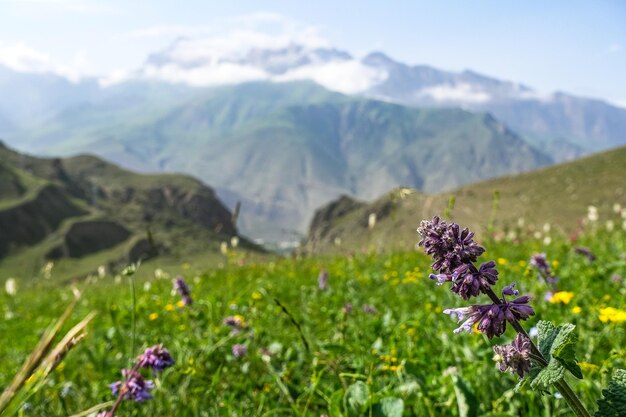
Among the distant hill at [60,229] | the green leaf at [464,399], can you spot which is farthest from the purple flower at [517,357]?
the distant hill at [60,229]

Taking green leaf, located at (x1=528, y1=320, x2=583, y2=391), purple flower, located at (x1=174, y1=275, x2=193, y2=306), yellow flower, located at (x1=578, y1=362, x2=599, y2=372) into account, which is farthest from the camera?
purple flower, located at (x1=174, y1=275, x2=193, y2=306)

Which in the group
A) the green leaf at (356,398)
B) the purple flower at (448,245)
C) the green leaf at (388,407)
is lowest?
the green leaf at (356,398)

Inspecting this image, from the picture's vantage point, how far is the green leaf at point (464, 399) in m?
3.12

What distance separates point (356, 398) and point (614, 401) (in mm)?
1617

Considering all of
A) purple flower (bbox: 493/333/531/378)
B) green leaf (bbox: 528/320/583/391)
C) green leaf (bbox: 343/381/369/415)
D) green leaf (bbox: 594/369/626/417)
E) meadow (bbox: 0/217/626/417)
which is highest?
green leaf (bbox: 528/320/583/391)

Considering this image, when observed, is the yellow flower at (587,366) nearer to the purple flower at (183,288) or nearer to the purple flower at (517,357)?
the purple flower at (517,357)

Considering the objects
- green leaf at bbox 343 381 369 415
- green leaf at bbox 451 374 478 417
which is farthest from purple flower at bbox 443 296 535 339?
green leaf at bbox 451 374 478 417

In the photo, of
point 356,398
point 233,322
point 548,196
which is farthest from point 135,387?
point 548,196

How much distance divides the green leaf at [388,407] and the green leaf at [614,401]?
1339 mm

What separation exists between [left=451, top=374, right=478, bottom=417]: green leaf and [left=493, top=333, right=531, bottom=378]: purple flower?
1.67 meters

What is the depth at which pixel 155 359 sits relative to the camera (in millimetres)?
2939

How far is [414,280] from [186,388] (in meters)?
4.48

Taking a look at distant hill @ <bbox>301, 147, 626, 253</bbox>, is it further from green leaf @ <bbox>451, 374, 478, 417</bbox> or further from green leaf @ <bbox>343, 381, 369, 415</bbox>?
green leaf @ <bbox>343, 381, 369, 415</bbox>

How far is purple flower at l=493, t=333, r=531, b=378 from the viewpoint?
60.9 inches
